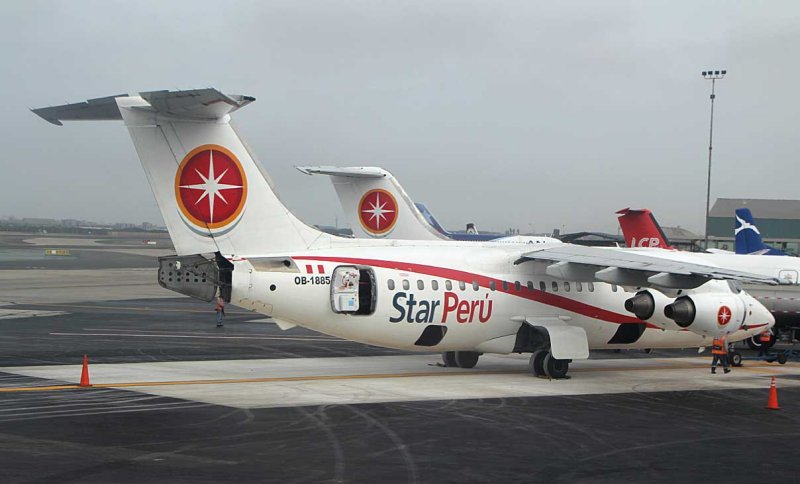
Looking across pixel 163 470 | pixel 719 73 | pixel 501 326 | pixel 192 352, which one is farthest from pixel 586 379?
pixel 719 73

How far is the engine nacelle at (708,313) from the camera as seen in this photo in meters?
22.2

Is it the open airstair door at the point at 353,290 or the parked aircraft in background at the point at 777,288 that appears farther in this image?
the parked aircraft in background at the point at 777,288

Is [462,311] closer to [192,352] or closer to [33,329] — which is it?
[192,352]

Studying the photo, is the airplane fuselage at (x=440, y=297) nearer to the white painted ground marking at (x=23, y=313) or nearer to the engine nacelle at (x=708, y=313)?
the engine nacelle at (x=708, y=313)

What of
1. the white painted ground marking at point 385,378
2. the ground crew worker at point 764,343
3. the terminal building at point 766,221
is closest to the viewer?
the white painted ground marking at point 385,378

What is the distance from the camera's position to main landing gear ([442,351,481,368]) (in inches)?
949

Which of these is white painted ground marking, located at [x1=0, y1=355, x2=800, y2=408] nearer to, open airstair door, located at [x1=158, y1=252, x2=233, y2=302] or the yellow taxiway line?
the yellow taxiway line

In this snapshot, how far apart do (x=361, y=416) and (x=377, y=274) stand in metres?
4.69

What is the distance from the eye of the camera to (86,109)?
737 inches

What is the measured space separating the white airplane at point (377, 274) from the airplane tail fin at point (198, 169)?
2cm

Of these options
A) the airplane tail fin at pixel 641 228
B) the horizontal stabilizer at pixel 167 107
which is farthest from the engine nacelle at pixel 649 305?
the airplane tail fin at pixel 641 228

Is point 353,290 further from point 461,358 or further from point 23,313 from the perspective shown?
point 23,313

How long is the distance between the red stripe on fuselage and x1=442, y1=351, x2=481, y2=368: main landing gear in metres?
2.61

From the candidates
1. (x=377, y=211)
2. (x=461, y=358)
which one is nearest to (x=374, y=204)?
(x=377, y=211)
